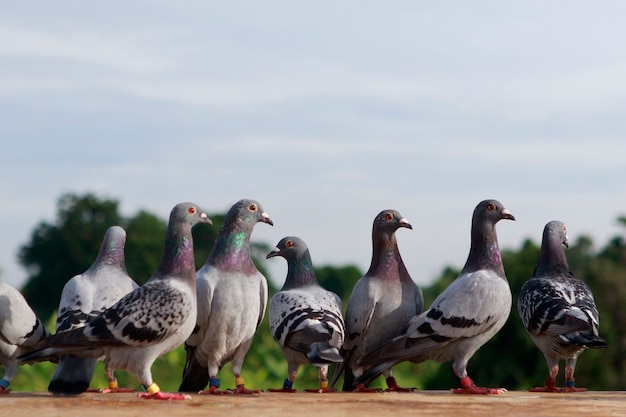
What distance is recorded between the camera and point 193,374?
37.7 ft

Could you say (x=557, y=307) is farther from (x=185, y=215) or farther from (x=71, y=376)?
(x=71, y=376)

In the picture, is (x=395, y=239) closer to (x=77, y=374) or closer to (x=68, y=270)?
(x=77, y=374)

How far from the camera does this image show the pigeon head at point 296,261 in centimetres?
1212

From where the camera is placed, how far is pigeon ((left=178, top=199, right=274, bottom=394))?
10.9m

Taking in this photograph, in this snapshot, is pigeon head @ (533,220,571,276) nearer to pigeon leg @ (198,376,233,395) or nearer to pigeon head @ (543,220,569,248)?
pigeon head @ (543,220,569,248)

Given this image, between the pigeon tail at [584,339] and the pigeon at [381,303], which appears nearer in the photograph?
the pigeon tail at [584,339]

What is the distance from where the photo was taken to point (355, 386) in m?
11.5

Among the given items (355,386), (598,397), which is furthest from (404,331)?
(598,397)

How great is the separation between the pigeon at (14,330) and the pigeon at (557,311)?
18.6ft

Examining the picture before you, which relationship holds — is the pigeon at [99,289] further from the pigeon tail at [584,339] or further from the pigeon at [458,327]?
the pigeon tail at [584,339]

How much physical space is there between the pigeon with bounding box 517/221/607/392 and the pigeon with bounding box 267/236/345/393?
234 centimetres

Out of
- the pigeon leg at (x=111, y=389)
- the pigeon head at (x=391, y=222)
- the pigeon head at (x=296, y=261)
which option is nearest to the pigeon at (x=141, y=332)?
the pigeon leg at (x=111, y=389)

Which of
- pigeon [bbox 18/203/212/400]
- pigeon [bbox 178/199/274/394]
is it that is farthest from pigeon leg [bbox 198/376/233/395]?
pigeon [bbox 18/203/212/400]

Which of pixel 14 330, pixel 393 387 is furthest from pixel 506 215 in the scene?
pixel 14 330
